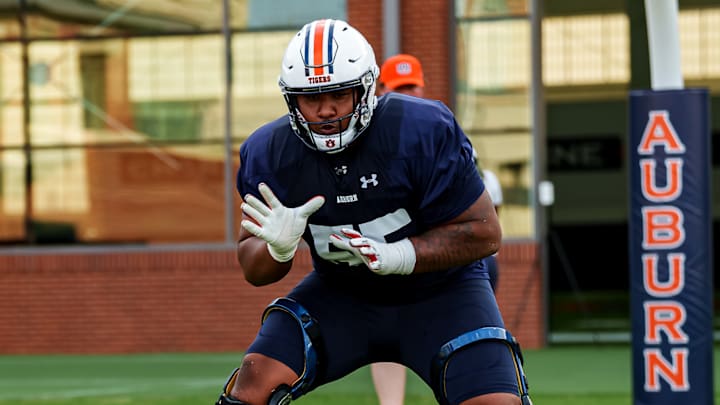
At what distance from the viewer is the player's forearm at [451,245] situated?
14.6ft

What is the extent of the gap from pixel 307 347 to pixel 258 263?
0.34 metres

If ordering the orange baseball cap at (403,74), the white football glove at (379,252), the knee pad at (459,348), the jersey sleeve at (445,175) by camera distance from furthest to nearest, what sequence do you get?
Result: the orange baseball cap at (403,74) → the knee pad at (459,348) → the jersey sleeve at (445,175) → the white football glove at (379,252)

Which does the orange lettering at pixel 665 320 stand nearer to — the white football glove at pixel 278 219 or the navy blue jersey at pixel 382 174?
the navy blue jersey at pixel 382 174

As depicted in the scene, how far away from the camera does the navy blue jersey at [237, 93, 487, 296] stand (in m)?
4.44

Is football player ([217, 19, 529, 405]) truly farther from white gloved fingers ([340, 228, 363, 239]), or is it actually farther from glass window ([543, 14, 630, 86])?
glass window ([543, 14, 630, 86])

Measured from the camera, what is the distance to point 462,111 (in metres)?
12.8

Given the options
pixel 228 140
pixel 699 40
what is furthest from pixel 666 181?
pixel 699 40

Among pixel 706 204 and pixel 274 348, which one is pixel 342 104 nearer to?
pixel 274 348

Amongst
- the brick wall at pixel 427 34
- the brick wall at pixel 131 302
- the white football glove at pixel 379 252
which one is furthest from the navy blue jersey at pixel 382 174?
the brick wall at pixel 131 302

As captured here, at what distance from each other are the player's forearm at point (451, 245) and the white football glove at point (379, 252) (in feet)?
0.14

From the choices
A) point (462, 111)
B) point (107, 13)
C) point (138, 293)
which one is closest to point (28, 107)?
point (107, 13)

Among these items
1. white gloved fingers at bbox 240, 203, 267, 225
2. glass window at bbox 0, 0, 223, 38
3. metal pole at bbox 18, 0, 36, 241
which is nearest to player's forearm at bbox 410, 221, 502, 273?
white gloved fingers at bbox 240, 203, 267, 225

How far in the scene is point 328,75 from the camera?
4344 mm

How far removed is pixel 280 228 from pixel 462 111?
8.55m
